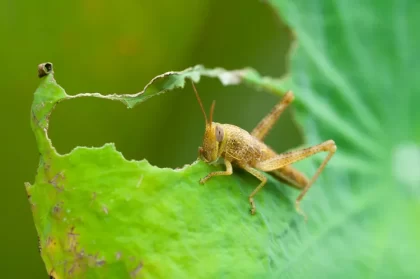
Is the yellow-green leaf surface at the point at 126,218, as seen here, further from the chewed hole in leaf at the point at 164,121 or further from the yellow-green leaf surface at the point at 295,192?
the chewed hole in leaf at the point at 164,121

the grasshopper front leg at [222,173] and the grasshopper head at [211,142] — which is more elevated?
the grasshopper head at [211,142]

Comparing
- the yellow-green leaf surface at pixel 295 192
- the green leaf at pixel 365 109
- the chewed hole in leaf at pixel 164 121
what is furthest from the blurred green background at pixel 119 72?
the yellow-green leaf surface at pixel 295 192

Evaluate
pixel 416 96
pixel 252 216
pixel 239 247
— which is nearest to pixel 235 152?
pixel 252 216

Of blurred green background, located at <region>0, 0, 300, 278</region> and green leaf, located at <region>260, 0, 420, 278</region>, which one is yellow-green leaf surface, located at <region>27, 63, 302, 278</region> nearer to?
blurred green background, located at <region>0, 0, 300, 278</region>

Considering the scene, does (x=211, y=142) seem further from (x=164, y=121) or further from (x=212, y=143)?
(x=164, y=121)

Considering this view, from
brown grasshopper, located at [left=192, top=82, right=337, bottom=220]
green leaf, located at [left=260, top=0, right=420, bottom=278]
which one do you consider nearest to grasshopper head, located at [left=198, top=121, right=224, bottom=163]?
brown grasshopper, located at [left=192, top=82, right=337, bottom=220]

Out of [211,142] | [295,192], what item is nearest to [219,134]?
[211,142]
